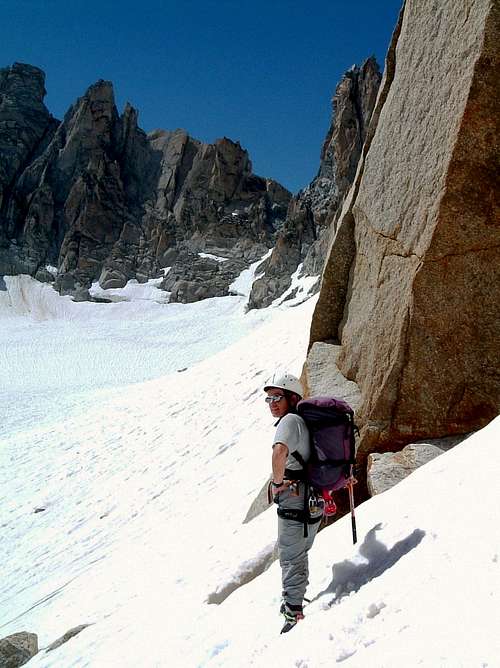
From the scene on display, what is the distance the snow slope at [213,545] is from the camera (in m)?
2.99

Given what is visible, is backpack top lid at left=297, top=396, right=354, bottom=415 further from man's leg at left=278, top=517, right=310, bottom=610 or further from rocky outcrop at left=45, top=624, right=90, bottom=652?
rocky outcrop at left=45, top=624, right=90, bottom=652

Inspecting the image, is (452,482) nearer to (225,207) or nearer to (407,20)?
(407,20)

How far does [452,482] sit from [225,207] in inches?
4681

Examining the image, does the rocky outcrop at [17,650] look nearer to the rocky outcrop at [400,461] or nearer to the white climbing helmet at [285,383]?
the rocky outcrop at [400,461]

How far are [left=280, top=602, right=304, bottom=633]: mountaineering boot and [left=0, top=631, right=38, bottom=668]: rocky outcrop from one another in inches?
181

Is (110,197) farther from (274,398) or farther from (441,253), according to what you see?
(274,398)

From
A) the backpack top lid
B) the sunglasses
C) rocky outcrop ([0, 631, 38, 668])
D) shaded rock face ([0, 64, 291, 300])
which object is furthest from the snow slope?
shaded rock face ([0, 64, 291, 300])

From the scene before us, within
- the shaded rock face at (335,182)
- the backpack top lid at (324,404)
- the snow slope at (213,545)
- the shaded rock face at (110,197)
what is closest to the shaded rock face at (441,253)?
the snow slope at (213,545)

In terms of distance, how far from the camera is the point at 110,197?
389ft

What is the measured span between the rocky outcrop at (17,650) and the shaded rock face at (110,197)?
9640 centimetres

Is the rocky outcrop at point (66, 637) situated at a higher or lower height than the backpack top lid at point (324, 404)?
lower

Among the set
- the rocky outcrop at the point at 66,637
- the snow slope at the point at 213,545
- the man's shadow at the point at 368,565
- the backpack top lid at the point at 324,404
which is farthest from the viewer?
the rocky outcrop at the point at 66,637

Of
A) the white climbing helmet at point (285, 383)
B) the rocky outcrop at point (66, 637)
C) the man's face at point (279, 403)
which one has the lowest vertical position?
the rocky outcrop at point (66, 637)

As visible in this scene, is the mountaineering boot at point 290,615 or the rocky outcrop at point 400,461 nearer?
the mountaineering boot at point 290,615
